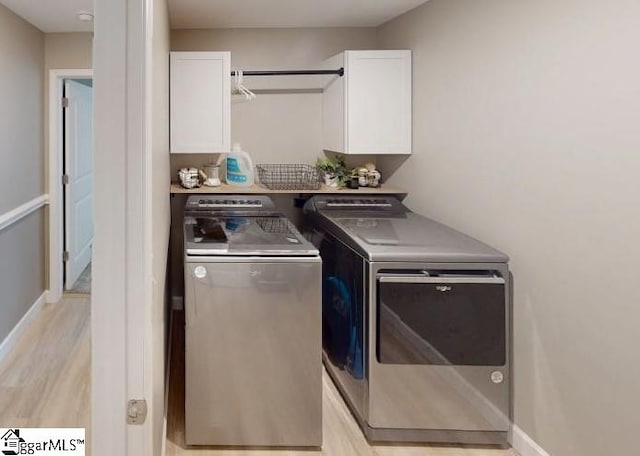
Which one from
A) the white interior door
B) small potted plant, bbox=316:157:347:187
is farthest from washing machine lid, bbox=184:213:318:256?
the white interior door

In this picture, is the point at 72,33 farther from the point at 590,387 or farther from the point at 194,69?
the point at 590,387

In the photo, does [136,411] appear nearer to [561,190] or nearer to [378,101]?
[561,190]

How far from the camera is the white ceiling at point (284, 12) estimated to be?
3.09 m

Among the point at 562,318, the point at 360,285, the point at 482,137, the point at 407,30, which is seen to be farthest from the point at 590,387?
the point at 407,30

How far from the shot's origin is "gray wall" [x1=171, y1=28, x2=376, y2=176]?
3.75 m

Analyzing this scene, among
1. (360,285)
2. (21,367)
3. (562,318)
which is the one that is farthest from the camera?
(21,367)

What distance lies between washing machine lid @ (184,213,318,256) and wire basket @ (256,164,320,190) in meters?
0.42

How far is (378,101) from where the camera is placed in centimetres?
335

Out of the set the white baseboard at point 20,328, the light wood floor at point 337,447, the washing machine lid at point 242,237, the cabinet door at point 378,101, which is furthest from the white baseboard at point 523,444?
the white baseboard at point 20,328

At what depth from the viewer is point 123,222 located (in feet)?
4.01

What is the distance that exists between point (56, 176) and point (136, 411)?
335 cm

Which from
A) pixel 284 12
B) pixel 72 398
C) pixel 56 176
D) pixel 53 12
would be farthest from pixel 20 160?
pixel 284 12

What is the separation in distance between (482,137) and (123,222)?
184cm

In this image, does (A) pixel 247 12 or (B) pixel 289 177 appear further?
(B) pixel 289 177
